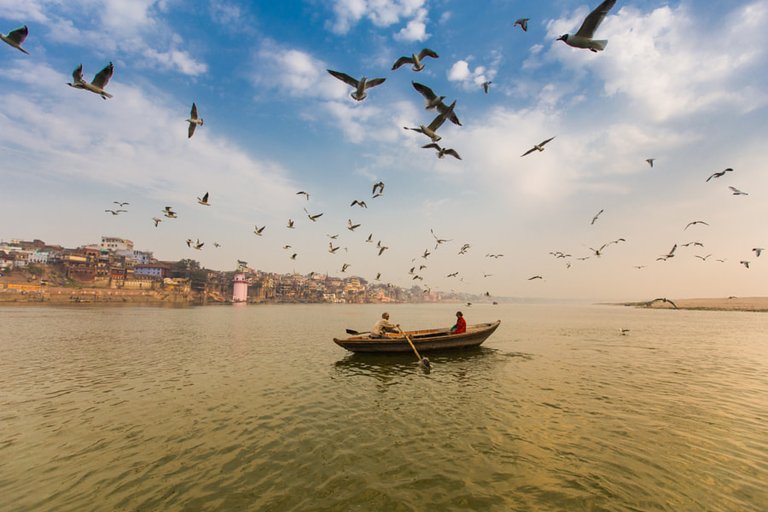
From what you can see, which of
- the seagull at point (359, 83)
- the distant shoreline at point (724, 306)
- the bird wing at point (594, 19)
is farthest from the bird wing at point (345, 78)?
the distant shoreline at point (724, 306)

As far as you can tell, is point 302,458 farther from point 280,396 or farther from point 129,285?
point 129,285

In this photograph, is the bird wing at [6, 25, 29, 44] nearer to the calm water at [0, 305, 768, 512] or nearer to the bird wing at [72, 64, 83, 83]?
the bird wing at [72, 64, 83, 83]

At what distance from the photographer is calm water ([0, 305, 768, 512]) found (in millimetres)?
6363

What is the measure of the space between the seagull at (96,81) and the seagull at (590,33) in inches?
486

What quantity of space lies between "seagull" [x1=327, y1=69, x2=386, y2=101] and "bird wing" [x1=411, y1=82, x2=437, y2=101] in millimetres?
1123

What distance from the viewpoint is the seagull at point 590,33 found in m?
6.41

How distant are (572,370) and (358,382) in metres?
12.3

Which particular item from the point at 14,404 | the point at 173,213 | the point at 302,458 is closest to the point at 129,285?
the point at 173,213

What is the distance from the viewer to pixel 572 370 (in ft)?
58.6

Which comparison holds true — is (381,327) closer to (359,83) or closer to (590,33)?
(359,83)

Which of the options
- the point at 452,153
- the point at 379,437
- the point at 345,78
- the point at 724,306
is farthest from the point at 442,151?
the point at 724,306

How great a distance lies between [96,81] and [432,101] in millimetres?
10327

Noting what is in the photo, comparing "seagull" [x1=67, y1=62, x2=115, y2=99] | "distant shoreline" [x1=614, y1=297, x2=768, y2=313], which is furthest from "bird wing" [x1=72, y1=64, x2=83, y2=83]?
"distant shoreline" [x1=614, y1=297, x2=768, y2=313]

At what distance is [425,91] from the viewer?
370 inches
